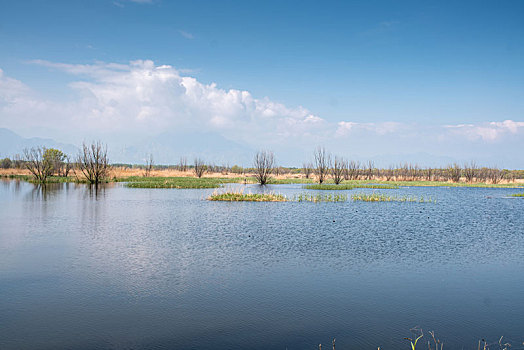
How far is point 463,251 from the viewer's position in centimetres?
1566

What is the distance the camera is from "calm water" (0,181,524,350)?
784 centimetres

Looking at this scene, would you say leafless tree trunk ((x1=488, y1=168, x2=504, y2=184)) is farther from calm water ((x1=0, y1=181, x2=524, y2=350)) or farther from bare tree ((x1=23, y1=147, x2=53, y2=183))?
bare tree ((x1=23, y1=147, x2=53, y2=183))

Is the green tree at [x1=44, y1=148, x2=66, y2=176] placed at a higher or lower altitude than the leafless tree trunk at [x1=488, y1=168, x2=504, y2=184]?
higher

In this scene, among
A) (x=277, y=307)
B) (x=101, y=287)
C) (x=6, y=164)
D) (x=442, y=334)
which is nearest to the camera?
(x=442, y=334)

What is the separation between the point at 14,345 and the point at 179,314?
3113 millimetres

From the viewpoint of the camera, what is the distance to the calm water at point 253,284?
7.84 metres

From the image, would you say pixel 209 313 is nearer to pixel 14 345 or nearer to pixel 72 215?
pixel 14 345

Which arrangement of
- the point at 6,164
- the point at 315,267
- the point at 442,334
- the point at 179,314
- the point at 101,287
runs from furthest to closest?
the point at 6,164, the point at 315,267, the point at 101,287, the point at 179,314, the point at 442,334

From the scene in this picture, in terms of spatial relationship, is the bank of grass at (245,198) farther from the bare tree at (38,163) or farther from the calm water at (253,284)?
the bare tree at (38,163)

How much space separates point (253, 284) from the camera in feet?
36.0

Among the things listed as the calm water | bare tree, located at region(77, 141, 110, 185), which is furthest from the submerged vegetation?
A: the calm water

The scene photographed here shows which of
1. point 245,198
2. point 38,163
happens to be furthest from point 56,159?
point 245,198

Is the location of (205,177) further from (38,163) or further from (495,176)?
(495,176)

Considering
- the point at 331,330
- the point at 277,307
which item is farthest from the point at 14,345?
the point at 331,330
